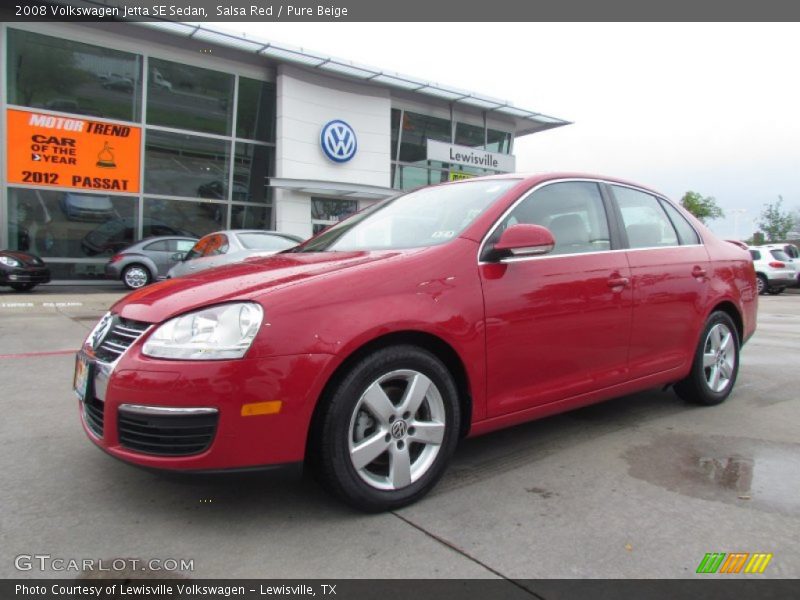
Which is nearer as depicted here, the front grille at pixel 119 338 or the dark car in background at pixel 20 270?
the front grille at pixel 119 338

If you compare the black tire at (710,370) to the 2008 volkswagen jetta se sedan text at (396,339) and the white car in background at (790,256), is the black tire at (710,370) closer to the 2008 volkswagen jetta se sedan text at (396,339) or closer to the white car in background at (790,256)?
the 2008 volkswagen jetta se sedan text at (396,339)

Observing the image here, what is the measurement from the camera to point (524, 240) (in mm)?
2773

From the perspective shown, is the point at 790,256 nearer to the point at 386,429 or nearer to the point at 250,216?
the point at 250,216

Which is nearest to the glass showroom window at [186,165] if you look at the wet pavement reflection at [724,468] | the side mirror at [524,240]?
the side mirror at [524,240]

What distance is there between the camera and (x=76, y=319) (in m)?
8.68

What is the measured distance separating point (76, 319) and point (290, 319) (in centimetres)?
775

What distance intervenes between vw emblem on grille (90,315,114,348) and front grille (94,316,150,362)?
35mm

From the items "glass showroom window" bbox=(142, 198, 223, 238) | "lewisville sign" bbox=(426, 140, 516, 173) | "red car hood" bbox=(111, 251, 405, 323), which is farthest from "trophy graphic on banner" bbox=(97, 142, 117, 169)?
"red car hood" bbox=(111, 251, 405, 323)

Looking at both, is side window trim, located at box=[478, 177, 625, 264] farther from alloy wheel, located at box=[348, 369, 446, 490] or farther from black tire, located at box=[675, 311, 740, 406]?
black tire, located at box=[675, 311, 740, 406]

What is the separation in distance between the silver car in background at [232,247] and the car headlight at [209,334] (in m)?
6.37

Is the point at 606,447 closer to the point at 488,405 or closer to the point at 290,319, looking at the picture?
the point at 488,405

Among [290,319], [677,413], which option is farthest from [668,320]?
[290,319]

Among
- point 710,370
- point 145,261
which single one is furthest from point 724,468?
point 145,261

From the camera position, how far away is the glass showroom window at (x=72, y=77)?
14.8 m
